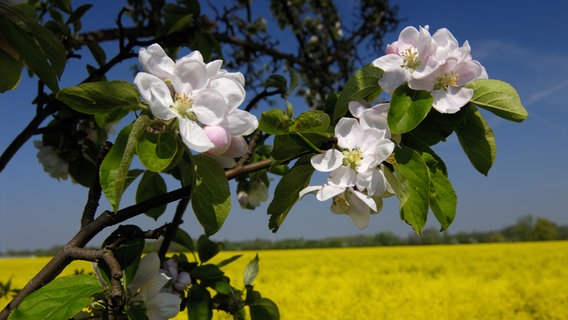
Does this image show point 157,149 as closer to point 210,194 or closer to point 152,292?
point 210,194

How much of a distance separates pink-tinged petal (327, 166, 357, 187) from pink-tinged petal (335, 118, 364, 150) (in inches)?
1.5

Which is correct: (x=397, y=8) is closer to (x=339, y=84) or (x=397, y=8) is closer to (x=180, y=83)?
(x=339, y=84)

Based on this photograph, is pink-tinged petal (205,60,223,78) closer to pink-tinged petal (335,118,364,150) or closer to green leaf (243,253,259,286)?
pink-tinged petal (335,118,364,150)

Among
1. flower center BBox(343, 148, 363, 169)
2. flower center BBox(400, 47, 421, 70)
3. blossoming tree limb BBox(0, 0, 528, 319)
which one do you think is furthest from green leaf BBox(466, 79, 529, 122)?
flower center BBox(343, 148, 363, 169)

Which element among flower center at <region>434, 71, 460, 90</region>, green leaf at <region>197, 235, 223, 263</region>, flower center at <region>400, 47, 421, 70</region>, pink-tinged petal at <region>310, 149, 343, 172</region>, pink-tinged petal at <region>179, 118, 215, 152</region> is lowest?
green leaf at <region>197, 235, 223, 263</region>

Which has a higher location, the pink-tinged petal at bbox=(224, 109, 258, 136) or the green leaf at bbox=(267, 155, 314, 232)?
the pink-tinged petal at bbox=(224, 109, 258, 136)

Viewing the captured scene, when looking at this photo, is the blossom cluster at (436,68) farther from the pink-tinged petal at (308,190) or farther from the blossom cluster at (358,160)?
the pink-tinged petal at (308,190)

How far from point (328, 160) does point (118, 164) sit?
321mm

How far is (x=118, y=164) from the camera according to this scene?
2.42ft

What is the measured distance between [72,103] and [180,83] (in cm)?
16

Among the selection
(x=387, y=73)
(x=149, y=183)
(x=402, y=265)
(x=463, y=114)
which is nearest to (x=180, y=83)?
(x=387, y=73)

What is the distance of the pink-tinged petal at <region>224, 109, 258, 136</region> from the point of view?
77 cm

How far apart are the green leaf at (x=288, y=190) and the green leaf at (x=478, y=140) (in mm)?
280

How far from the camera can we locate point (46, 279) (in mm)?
893
